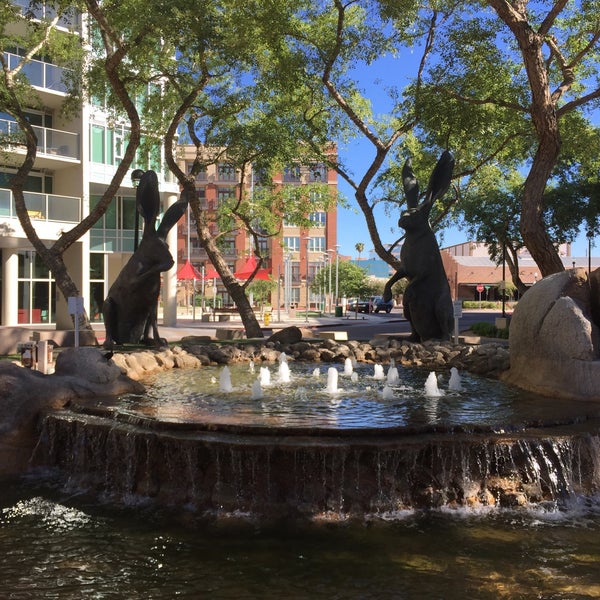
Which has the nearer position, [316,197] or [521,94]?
[521,94]

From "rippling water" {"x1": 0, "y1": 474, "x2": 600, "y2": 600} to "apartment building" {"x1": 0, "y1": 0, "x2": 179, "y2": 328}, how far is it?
22528 millimetres

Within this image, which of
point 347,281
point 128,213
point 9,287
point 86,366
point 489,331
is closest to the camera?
point 86,366

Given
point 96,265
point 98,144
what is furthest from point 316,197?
point 96,265

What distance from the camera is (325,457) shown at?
686cm

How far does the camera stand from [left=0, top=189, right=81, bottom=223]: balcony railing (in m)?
27.0

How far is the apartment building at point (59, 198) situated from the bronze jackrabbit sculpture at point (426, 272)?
1567 centimetres

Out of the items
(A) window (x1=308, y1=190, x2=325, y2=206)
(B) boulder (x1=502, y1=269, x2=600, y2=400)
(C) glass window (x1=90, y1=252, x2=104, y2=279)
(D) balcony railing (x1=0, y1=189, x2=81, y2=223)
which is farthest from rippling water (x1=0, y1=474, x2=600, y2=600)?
(C) glass window (x1=90, y1=252, x2=104, y2=279)

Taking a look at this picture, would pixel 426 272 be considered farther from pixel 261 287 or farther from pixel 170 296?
pixel 261 287

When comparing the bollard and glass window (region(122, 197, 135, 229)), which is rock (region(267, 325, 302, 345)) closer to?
the bollard

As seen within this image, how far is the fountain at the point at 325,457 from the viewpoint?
6.89 metres

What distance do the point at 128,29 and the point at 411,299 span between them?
37.3 feet

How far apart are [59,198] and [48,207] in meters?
0.74

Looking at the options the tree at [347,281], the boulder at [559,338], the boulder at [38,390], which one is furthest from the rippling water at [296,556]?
the tree at [347,281]

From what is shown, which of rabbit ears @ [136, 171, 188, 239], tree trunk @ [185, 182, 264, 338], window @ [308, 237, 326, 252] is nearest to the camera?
rabbit ears @ [136, 171, 188, 239]
